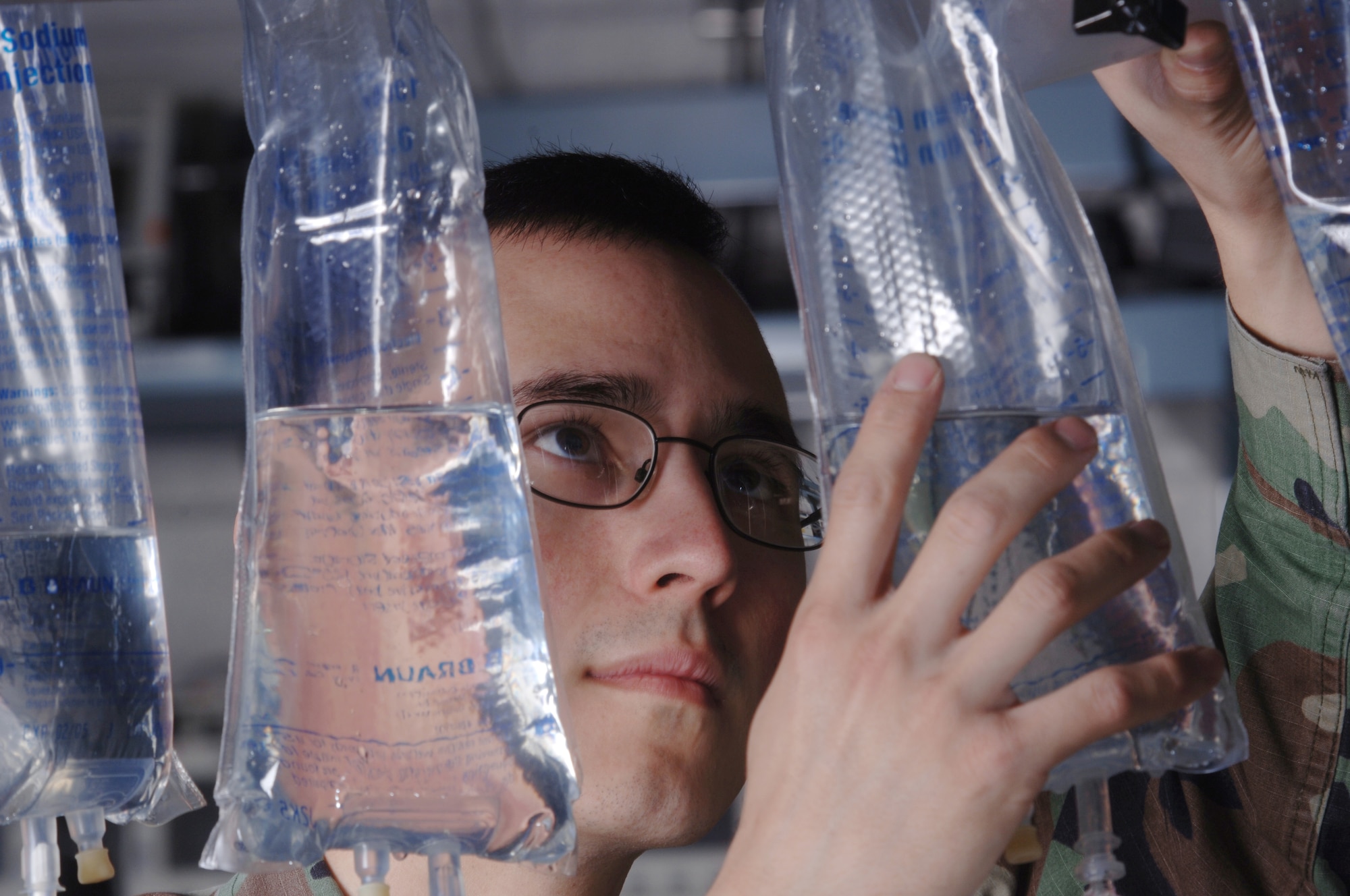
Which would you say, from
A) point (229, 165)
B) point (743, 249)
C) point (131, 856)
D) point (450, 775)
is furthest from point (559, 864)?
point (229, 165)

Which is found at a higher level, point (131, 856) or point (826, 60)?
point (826, 60)

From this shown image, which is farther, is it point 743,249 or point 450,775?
point 743,249

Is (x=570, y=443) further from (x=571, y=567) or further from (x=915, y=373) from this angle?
(x=915, y=373)

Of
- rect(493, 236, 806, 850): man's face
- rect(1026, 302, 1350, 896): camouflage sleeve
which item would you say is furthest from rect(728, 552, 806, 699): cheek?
rect(1026, 302, 1350, 896): camouflage sleeve

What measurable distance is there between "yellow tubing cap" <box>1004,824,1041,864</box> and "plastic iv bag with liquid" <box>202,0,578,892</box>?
204 millimetres

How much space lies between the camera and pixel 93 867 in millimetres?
500

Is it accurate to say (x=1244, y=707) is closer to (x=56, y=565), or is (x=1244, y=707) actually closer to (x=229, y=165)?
(x=56, y=565)

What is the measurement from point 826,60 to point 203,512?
9.73 feet

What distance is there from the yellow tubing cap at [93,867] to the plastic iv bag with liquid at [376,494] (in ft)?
0.22

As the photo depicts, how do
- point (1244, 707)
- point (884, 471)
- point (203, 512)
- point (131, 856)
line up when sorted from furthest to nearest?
point (203, 512)
point (131, 856)
point (1244, 707)
point (884, 471)

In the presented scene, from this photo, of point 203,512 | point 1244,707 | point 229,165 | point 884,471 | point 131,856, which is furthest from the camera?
point 203,512

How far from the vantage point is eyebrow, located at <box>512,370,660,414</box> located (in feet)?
2.95

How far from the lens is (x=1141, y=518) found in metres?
0.49

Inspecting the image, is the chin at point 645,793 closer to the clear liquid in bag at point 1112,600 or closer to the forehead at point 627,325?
the forehead at point 627,325
